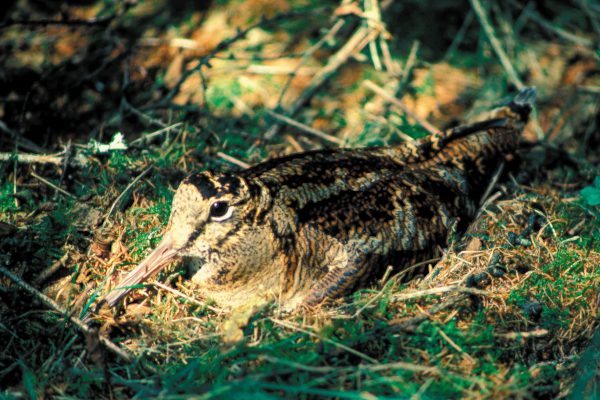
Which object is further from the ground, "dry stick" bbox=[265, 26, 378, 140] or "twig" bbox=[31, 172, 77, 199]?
"dry stick" bbox=[265, 26, 378, 140]

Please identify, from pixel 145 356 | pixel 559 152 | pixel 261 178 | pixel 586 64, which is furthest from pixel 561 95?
pixel 145 356

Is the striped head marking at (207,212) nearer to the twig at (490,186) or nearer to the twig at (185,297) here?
the twig at (185,297)

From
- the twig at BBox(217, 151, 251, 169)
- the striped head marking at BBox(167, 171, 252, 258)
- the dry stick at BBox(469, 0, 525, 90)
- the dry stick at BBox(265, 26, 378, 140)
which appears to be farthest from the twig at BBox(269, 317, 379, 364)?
the dry stick at BBox(469, 0, 525, 90)

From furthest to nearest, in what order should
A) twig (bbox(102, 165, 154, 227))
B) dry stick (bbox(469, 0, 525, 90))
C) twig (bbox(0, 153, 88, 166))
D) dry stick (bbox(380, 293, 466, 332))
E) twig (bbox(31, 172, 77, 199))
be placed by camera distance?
dry stick (bbox(469, 0, 525, 90)) → twig (bbox(0, 153, 88, 166)) → twig (bbox(31, 172, 77, 199)) → twig (bbox(102, 165, 154, 227)) → dry stick (bbox(380, 293, 466, 332))

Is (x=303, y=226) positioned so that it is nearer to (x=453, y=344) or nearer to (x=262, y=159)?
(x=453, y=344)

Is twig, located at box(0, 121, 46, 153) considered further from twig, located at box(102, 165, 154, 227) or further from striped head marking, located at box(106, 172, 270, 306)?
striped head marking, located at box(106, 172, 270, 306)

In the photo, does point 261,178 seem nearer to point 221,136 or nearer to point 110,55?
point 221,136

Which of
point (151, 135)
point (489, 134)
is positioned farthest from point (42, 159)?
point (489, 134)

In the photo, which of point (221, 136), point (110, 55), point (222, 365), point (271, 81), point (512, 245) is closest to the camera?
point (222, 365)
